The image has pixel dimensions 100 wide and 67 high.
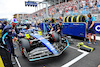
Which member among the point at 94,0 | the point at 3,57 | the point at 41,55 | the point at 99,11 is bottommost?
the point at 41,55

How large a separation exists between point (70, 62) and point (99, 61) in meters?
1.00

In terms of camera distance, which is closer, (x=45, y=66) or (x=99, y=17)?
(x=45, y=66)

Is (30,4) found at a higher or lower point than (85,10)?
higher

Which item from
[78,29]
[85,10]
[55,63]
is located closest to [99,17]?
[85,10]

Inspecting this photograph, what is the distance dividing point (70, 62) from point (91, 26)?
277cm

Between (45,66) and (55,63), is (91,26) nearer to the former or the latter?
(55,63)

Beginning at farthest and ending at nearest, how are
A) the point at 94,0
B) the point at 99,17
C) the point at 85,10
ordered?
1. the point at 94,0
2. the point at 85,10
3. the point at 99,17

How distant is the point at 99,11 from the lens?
913 centimetres

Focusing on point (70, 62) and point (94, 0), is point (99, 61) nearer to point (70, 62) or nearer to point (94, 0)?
point (70, 62)

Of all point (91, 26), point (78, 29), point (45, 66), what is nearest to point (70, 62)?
point (45, 66)

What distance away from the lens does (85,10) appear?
394 inches

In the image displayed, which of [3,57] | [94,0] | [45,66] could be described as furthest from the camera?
[94,0]

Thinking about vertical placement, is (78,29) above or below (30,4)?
below

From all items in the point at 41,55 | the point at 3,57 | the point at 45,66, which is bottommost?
the point at 45,66
